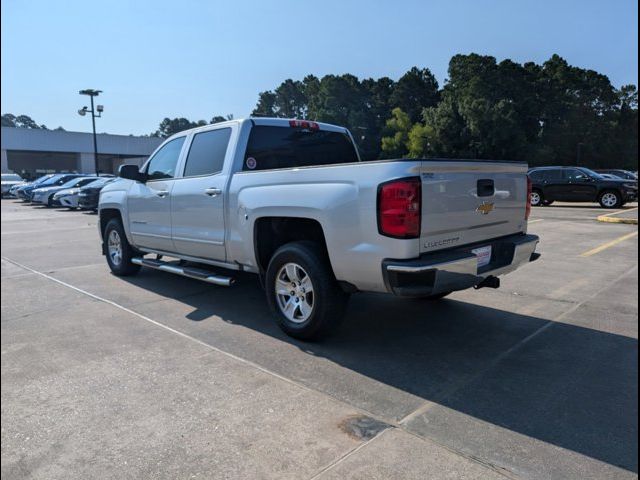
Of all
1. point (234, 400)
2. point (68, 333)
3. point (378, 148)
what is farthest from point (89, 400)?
point (378, 148)

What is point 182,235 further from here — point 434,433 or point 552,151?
point 552,151

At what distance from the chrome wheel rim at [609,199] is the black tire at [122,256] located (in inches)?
745

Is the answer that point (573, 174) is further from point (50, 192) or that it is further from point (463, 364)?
Answer: point (50, 192)

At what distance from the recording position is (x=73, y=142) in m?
65.9

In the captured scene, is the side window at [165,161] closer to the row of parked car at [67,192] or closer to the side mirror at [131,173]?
the side mirror at [131,173]

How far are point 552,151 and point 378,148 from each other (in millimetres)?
25713

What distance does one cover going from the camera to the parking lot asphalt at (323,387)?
102 inches

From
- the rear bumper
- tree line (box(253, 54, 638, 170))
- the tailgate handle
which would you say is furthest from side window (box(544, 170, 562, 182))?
tree line (box(253, 54, 638, 170))

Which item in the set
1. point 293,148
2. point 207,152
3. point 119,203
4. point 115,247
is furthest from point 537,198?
point 207,152

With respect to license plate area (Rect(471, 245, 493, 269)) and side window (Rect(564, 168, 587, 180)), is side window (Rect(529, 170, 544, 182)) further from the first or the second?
license plate area (Rect(471, 245, 493, 269))

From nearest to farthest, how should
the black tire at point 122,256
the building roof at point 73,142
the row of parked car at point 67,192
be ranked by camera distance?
the black tire at point 122,256 < the row of parked car at point 67,192 < the building roof at point 73,142

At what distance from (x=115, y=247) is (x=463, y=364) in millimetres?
5669

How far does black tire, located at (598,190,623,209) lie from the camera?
1917 cm

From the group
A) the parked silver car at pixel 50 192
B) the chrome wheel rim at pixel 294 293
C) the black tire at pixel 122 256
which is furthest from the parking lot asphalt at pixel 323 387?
the parked silver car at pixel 50 192
